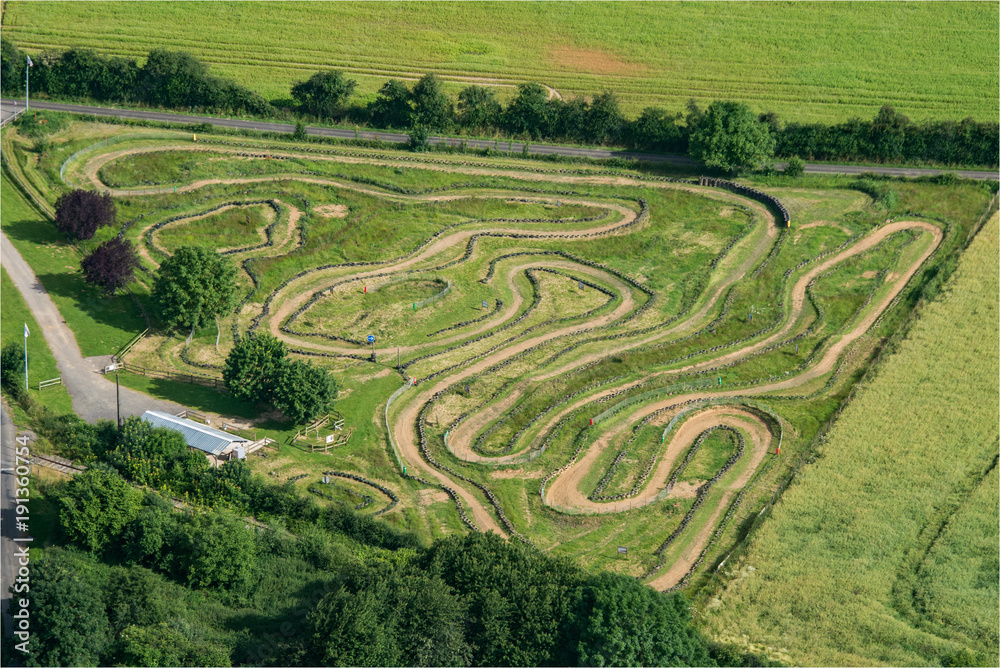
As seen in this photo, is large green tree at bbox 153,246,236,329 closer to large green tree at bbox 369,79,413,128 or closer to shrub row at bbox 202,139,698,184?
shrub row at bbox 202,139,698,184

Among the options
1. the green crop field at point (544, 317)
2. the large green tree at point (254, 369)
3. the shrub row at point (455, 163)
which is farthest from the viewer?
the shrub row at point (455, 163)

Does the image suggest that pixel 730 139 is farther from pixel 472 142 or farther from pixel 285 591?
pixel 285 591

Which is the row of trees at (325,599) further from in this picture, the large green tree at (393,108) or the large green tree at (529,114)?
the large green tree at (393,108)

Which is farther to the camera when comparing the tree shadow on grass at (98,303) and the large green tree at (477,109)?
the large green tree at (477,109)

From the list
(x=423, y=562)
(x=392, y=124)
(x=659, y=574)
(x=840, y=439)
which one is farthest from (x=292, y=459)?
(x=392, y=124)

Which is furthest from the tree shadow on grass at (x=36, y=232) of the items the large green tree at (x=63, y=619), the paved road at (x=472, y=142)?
the large green tree at (x=63, y=619)

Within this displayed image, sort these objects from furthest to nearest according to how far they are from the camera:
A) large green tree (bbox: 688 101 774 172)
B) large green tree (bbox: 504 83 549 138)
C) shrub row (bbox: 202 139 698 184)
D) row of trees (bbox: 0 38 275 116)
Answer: large green tree (bbox: 504 83 549 138)
row of trees (bbox: 0 38 275 116)
shrub row (bbox: 202 139 698 184)
large green tree (bbox: 688 101 774 172)

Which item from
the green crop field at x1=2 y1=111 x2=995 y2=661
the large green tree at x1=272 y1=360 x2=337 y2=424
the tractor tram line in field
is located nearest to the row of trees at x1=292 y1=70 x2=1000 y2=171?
the green crop field at x1=2 y1=111 x2=995 y2=661
